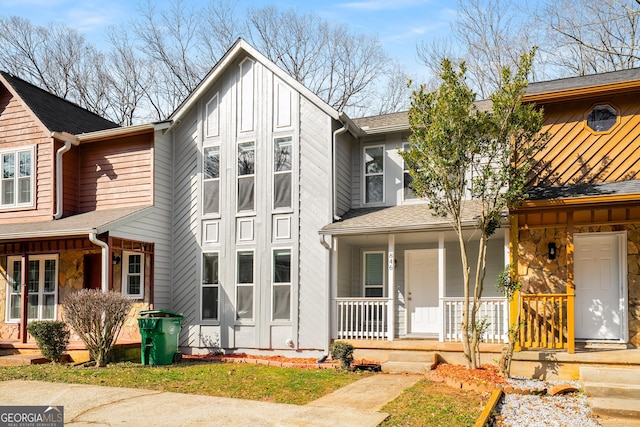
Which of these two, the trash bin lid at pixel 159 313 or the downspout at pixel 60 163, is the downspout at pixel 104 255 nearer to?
the trash bin lid at pixel 159 313

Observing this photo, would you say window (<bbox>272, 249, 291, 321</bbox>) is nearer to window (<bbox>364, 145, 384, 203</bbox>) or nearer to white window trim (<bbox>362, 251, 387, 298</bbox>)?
white window trim (<bbox>362, 251, 387, 298</bbox>)

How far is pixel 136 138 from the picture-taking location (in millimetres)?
14469

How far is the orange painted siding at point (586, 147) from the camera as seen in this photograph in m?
10.7

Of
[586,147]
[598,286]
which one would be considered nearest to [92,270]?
[598,286]

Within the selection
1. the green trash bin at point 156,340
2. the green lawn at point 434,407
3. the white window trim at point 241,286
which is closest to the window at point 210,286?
the white window trim at point 241,286

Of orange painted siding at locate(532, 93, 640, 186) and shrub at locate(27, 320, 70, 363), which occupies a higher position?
orange painted siding at locate(532, 93, 640, 186)

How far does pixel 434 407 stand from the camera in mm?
7523

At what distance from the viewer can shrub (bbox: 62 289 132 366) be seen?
11375 millimetres

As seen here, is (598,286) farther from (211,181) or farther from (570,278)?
(211,181)

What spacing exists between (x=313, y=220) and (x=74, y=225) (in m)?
5.45

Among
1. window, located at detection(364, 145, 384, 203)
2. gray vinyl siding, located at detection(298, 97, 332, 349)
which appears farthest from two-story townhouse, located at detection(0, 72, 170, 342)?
window, located at detection(364, 145, 384, 203)

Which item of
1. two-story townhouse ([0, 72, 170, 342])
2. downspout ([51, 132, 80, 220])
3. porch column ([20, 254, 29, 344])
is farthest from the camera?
downspout ([51, 132, 80, 220])

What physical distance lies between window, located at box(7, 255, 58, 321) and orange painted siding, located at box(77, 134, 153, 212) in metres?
1.75

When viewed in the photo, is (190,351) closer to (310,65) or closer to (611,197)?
(611,197)
